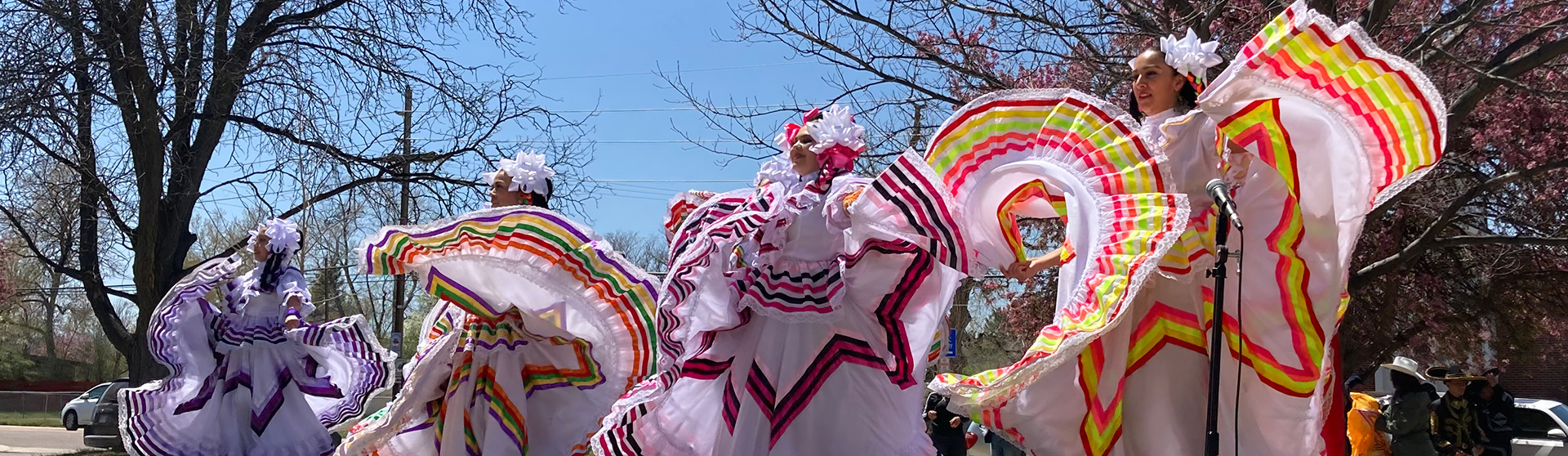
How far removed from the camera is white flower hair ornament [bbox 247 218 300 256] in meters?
6.98

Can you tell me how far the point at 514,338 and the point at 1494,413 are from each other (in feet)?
24.0

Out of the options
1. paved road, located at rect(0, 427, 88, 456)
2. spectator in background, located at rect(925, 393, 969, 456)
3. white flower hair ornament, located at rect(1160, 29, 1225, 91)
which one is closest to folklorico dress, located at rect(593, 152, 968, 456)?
white flower hair ornament, located at rect(1160, 29, 1225, 91)

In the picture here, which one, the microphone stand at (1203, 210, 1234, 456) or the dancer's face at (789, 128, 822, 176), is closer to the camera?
the microphone stand at (1203, 210, 1234, 456)

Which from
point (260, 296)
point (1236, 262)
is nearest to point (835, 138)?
point (1236, 262)

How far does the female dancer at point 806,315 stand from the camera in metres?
4.15

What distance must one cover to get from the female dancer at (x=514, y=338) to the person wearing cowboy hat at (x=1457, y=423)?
633cm

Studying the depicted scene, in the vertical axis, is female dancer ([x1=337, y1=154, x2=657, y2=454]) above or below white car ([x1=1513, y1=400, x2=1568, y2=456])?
above

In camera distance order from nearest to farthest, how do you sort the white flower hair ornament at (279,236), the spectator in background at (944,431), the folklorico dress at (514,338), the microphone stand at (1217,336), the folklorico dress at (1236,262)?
the microphone stand at (1217,336) < the folklorico dress at (1236,262) < the folklorico dress at (514,338) < the white flower hair ornament at (279,236) < the spectator in background at (944,431)

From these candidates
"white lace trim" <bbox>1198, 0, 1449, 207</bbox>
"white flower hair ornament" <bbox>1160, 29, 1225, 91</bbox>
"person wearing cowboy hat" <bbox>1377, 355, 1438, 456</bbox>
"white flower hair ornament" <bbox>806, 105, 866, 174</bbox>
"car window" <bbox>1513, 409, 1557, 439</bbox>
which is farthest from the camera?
"car window" <bbox>1513, 409, 1557, 439</bbox>

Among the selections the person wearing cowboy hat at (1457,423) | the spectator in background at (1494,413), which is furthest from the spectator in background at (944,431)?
the spectator in background at (1494,413)

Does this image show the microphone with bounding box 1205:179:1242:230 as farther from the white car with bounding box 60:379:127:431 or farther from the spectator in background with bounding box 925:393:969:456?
the white car with bounding box 60:379:127:431

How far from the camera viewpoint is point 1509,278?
413 inches

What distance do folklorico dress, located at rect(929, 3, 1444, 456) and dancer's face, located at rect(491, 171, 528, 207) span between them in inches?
106

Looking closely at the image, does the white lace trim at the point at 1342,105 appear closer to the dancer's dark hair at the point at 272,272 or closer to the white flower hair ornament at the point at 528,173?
the white flower hair ornament at the point at 528,173
